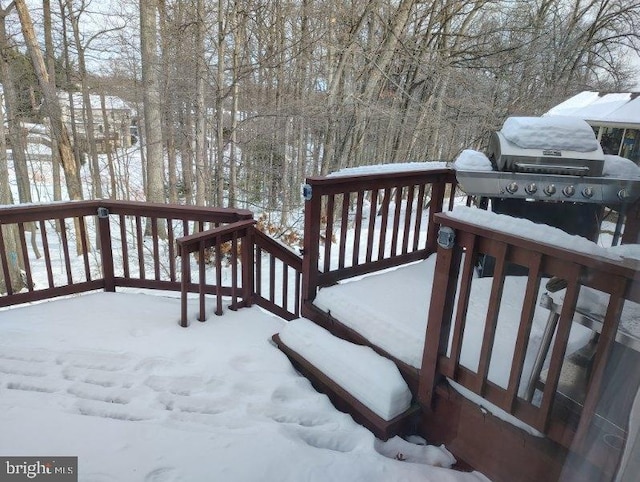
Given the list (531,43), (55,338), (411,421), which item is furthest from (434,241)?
(531,43)

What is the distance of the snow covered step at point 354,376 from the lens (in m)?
2.16

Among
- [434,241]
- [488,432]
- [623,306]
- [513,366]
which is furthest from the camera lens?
[434,241]

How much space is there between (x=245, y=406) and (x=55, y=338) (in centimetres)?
156

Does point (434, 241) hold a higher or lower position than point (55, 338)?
higher

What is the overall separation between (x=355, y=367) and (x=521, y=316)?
100 centimetres

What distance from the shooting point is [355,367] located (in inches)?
93.0

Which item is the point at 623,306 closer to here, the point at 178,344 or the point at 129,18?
the point at 178,344

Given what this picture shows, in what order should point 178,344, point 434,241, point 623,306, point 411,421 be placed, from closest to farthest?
point 623,306, point 411,421, point 178,344, point 434,241

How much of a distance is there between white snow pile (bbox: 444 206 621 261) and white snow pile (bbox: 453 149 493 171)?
49.3 inches

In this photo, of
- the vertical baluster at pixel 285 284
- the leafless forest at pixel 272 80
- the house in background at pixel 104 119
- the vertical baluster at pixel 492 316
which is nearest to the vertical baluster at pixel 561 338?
the vertical baluster at pixel 492 316

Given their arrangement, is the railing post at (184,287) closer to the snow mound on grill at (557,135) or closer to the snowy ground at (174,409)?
the snowy ground at (174,409)

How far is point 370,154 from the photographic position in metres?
12.6

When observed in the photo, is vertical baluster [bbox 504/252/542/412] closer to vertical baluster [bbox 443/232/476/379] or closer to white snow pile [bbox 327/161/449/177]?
vertical baluster [bbox 443/232/476/379]

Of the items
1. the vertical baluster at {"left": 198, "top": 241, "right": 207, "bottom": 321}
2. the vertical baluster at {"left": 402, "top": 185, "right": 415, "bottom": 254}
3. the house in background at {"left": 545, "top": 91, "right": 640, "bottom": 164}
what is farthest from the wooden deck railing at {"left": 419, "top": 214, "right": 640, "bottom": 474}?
the house in background at {"left": 545, "top": 91, "right": 640, "bottom": 164}
